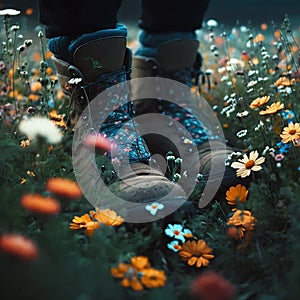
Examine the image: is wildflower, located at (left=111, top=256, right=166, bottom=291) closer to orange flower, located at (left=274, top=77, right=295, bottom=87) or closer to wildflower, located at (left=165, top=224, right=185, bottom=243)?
wildflower, located at (left=165, top=224, right=185, bottom=243)

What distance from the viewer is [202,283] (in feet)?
2.72

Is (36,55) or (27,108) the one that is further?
(36,55)

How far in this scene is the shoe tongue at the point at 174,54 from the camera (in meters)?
2.06

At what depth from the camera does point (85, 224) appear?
4.10 ft

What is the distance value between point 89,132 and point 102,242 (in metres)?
0.62

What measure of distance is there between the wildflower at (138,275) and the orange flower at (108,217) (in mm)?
210

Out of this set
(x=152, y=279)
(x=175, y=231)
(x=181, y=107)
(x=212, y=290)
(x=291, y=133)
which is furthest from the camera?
(x=181, y=107)

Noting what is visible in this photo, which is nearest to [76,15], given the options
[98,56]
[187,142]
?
[98,56]

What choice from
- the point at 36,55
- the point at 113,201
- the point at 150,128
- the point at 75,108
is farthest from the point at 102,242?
the point at 36,55

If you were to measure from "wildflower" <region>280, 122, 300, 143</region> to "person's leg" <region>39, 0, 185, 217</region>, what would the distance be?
0.35 metres

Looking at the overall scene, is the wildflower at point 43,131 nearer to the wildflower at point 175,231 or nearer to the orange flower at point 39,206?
the orange flower at point 39,206

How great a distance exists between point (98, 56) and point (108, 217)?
1.94 ft

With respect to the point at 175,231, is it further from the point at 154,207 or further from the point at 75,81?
the point at 75,81

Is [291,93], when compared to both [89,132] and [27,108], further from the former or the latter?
[27,108]
